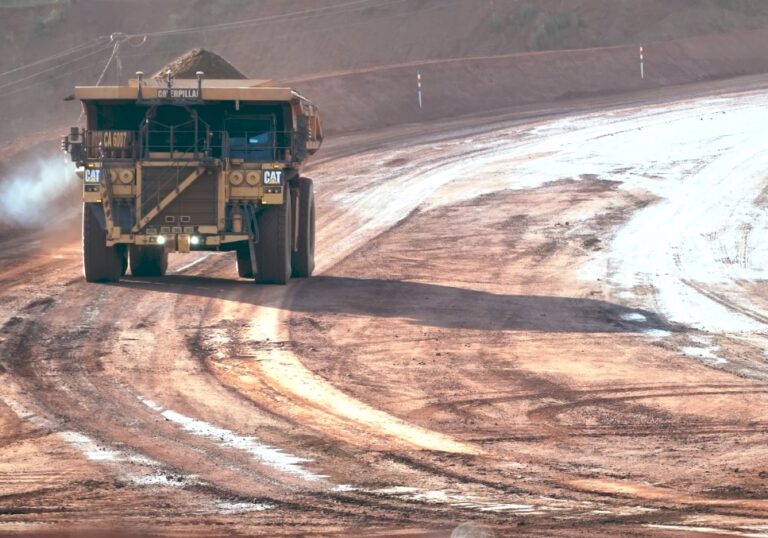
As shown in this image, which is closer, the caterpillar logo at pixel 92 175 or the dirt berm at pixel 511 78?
the caterpillar logo at pixel 92 175

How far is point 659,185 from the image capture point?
28875 millimetres

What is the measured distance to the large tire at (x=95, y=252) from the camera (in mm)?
18938

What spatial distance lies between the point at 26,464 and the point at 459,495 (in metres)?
3.10

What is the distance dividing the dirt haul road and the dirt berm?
11.1m

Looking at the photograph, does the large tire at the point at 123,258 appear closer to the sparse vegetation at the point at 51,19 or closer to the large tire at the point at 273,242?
the large tire at the point at 273,242

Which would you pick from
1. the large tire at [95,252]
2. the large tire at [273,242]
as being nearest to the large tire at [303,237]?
the large tire at [273,242]

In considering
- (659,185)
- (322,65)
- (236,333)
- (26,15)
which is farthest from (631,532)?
(26,15)

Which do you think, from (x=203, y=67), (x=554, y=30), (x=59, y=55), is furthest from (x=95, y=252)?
(x=59, y=55)

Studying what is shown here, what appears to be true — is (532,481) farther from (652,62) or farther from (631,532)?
(652,62)

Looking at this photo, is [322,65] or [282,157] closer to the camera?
[282,157]

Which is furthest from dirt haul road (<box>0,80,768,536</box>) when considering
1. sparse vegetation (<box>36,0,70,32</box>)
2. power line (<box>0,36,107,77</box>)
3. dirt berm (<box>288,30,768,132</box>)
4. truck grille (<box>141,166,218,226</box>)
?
sparse vegetation (<box>36,0,70,32</box>)

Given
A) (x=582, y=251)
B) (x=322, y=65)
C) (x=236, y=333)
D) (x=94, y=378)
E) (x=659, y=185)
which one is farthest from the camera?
(x=322, y=65)

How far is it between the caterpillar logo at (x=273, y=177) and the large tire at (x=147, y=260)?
2273 mm

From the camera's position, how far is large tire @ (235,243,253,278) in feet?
67.1
